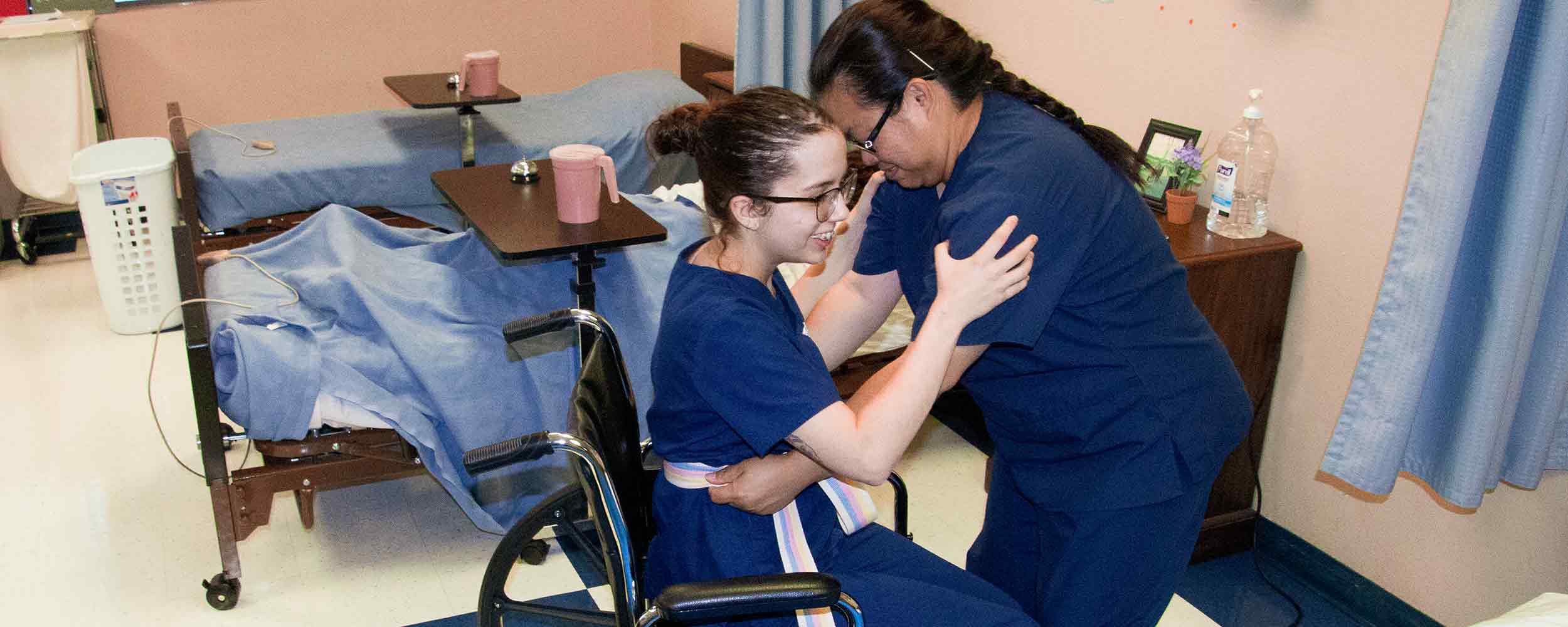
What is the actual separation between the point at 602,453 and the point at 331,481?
1.27m

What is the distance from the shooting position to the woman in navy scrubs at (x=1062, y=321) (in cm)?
137

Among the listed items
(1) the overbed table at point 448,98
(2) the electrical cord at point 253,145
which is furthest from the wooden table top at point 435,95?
(2) the electrical cord at point 253,145

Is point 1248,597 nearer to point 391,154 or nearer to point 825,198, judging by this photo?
point 825,198

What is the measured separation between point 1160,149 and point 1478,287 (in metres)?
0.80

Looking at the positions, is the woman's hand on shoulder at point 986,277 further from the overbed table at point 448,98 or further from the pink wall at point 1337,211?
the overbed table at point 448,98

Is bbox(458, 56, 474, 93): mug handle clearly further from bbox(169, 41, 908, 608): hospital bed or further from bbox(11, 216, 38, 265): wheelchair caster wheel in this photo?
bbox(11, 216, 38, 265): wheelchair caster wheel

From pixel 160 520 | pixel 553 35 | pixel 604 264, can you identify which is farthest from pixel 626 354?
pixel 553 35

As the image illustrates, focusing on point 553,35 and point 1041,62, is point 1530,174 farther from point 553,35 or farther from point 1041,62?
point 553,35

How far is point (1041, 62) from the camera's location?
302cm

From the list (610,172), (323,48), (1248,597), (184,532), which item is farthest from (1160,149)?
(323,48)

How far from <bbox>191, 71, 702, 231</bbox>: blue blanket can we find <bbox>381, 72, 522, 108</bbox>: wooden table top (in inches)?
6.9

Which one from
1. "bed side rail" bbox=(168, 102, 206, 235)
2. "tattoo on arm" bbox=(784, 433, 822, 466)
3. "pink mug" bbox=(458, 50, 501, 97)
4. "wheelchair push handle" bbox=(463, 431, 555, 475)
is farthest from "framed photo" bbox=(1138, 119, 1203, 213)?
"bed side rail" bbox=(168, 102, 206, 235)

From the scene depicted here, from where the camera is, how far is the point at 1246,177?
8.02 ft

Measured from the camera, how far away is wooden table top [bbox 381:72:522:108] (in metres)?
3.55
